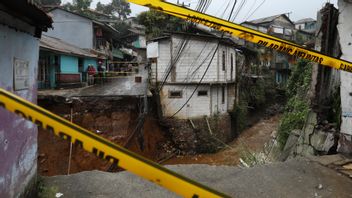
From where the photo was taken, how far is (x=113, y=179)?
5082 mm

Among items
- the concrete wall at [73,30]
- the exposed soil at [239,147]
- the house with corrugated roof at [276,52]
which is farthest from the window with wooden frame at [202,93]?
the house with corrugated roof at [276,52]

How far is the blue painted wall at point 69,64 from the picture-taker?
1833 centimetres

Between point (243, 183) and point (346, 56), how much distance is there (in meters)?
3.82

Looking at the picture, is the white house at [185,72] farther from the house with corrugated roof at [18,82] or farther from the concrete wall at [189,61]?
the house with corrugated roof at [18,82]

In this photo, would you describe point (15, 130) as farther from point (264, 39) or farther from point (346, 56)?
point (346, 56)

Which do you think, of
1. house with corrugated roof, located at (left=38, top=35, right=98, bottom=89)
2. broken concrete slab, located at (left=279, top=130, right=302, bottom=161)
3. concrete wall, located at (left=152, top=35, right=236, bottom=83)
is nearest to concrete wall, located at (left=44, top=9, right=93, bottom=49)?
house with corrugated roof, located at (left=38, top=35, right=98, bottom=89)

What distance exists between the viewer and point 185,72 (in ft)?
59.4

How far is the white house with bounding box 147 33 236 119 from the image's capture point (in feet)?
58.9

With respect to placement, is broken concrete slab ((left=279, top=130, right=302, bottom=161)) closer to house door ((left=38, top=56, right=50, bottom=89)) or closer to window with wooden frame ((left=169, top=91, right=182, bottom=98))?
window with wooden frame ((left=169, top=91, right=182, bottom=98))

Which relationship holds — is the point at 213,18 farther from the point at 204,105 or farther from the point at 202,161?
the point at 204,105

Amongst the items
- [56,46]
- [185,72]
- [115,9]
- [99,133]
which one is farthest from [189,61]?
[115,9]

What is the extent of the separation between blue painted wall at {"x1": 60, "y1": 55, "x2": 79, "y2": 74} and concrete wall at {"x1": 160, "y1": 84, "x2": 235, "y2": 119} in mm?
7489

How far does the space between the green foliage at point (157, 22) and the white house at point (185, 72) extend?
5.27 meters

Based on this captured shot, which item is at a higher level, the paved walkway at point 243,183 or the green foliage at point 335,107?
the green foliage at point 335,107
